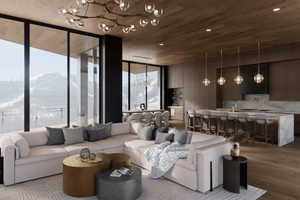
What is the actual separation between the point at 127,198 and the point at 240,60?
7.93 meters

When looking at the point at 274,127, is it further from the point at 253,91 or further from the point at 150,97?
the point at 150,97

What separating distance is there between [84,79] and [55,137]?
255cm

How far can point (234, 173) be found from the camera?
2.89 metres

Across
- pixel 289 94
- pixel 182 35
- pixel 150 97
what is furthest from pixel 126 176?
pixel 150 97

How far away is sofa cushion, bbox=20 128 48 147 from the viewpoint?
12.8ft

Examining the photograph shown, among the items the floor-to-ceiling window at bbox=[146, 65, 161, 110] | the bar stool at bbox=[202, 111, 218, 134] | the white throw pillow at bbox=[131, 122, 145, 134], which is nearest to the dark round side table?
the white throw pillow at bbox=[131, 122, 145, 134]

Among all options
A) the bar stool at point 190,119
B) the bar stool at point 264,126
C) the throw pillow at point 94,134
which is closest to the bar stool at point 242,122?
the bar stool at point 264,126

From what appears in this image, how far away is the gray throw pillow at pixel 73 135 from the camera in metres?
4.12

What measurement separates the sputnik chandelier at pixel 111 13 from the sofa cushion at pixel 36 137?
2.35 metres

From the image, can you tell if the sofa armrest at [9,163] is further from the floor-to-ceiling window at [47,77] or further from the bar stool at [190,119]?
the bar stool at [190,119]

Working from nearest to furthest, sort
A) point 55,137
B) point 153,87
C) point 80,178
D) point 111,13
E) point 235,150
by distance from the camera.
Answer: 1. point 80,178
2. point 235,150
3. point 111,13
4. point 55,137
5. point 153,87

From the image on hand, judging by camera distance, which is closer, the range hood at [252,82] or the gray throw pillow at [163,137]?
the gray throw pillow at [163,137]

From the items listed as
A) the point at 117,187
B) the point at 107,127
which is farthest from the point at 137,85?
the point at 117,187

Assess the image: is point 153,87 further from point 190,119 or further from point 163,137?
point 163,137
